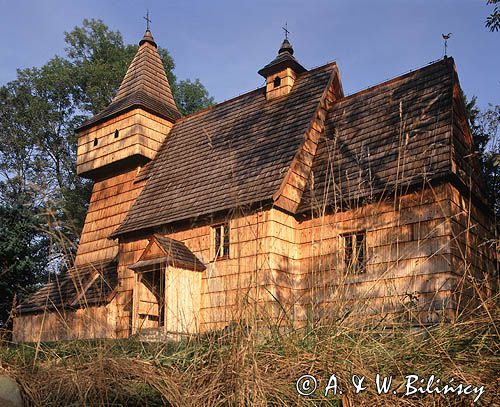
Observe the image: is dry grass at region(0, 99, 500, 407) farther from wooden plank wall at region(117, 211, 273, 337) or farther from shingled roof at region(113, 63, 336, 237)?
shingled roof at region(113, 63, 336, 237)

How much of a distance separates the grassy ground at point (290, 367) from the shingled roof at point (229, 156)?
8.50m

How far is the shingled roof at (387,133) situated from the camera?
37.4ft

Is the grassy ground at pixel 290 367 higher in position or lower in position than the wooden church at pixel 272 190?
lower

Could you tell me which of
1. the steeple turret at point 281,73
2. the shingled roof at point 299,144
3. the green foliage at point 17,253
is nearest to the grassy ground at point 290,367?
the shingled roof at point 299,144

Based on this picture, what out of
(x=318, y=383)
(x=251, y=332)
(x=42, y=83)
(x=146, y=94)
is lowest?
(x=318, y=383)

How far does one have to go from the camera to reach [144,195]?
1633cm

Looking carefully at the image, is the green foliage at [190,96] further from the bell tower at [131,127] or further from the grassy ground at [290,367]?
the grassy ground at [290,367]

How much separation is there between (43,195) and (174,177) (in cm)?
1199

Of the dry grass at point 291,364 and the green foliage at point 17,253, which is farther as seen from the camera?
the green foliage at point 17,253

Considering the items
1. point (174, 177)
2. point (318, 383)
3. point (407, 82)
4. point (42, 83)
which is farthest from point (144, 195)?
point (42, 83)

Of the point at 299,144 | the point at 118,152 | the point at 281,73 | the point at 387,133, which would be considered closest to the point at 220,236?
the point at 299,144

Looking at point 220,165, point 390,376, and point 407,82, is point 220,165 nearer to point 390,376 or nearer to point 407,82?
point 407,82

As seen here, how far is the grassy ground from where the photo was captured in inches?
121

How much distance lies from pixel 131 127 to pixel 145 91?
Result: 204 cm
